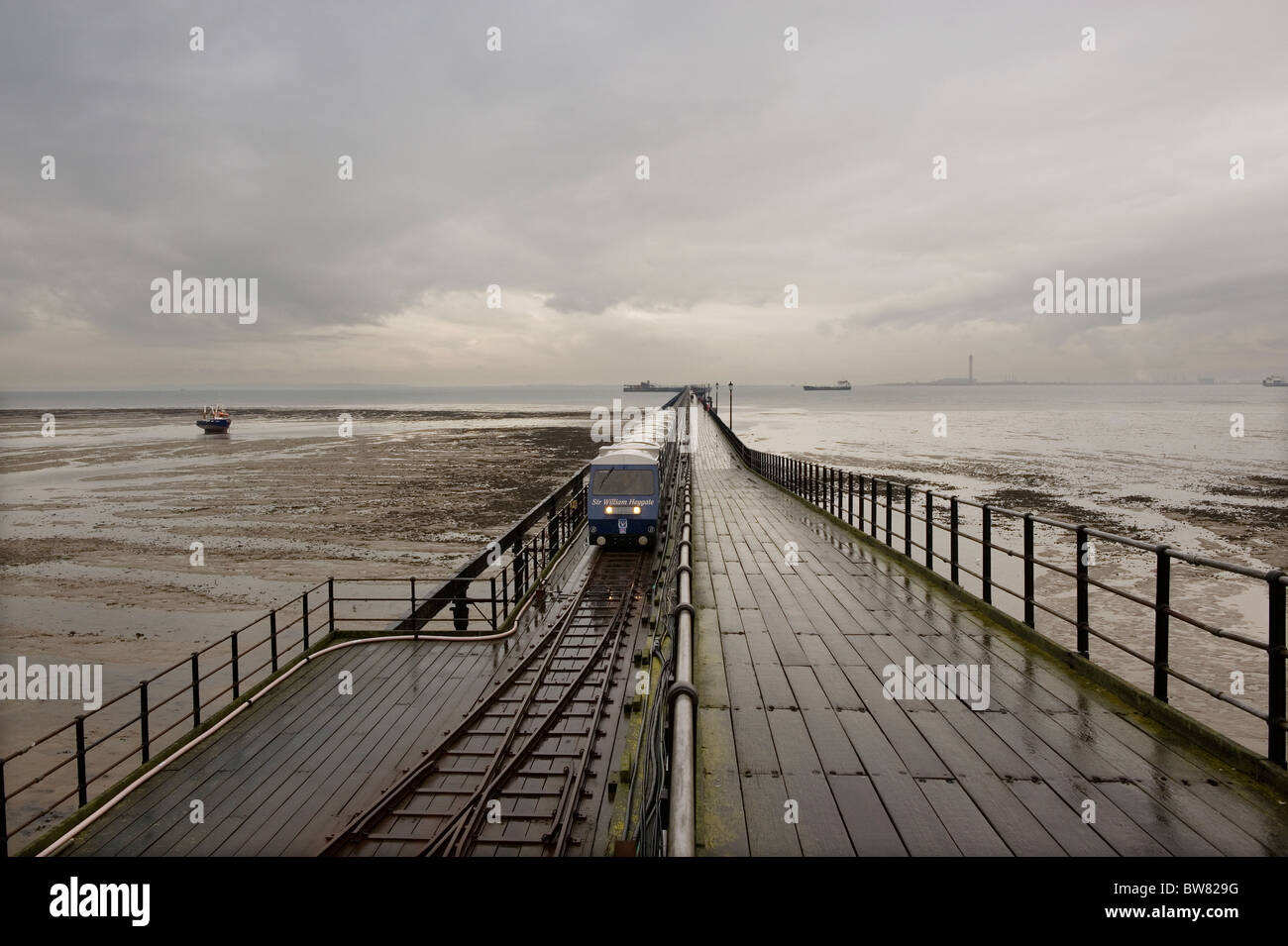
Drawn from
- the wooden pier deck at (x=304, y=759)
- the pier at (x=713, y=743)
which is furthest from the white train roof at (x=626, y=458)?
the wooden pier deck at (x=304, y=759)

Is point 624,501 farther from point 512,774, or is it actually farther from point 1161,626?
point 1161,626

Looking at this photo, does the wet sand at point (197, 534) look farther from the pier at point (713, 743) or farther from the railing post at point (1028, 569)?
the railing post at point (1028, 569)

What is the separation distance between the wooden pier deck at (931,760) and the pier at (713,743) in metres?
0.02

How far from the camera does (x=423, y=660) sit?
10.3 meters

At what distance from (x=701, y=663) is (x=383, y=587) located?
1514 cm

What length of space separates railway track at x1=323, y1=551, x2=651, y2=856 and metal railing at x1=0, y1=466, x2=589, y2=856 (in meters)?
1.92

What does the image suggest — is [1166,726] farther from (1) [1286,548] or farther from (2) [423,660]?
(1) [1286,548]

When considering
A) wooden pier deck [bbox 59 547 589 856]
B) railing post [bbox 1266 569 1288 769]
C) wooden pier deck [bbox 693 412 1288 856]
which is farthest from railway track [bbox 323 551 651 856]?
railing post [bbox 1266 569 1288 769]

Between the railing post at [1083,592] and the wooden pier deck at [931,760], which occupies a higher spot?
the railing post at [1083,592]

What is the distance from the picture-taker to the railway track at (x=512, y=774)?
5828 mm

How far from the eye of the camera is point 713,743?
502 centimetres

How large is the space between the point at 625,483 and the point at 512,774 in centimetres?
1074
